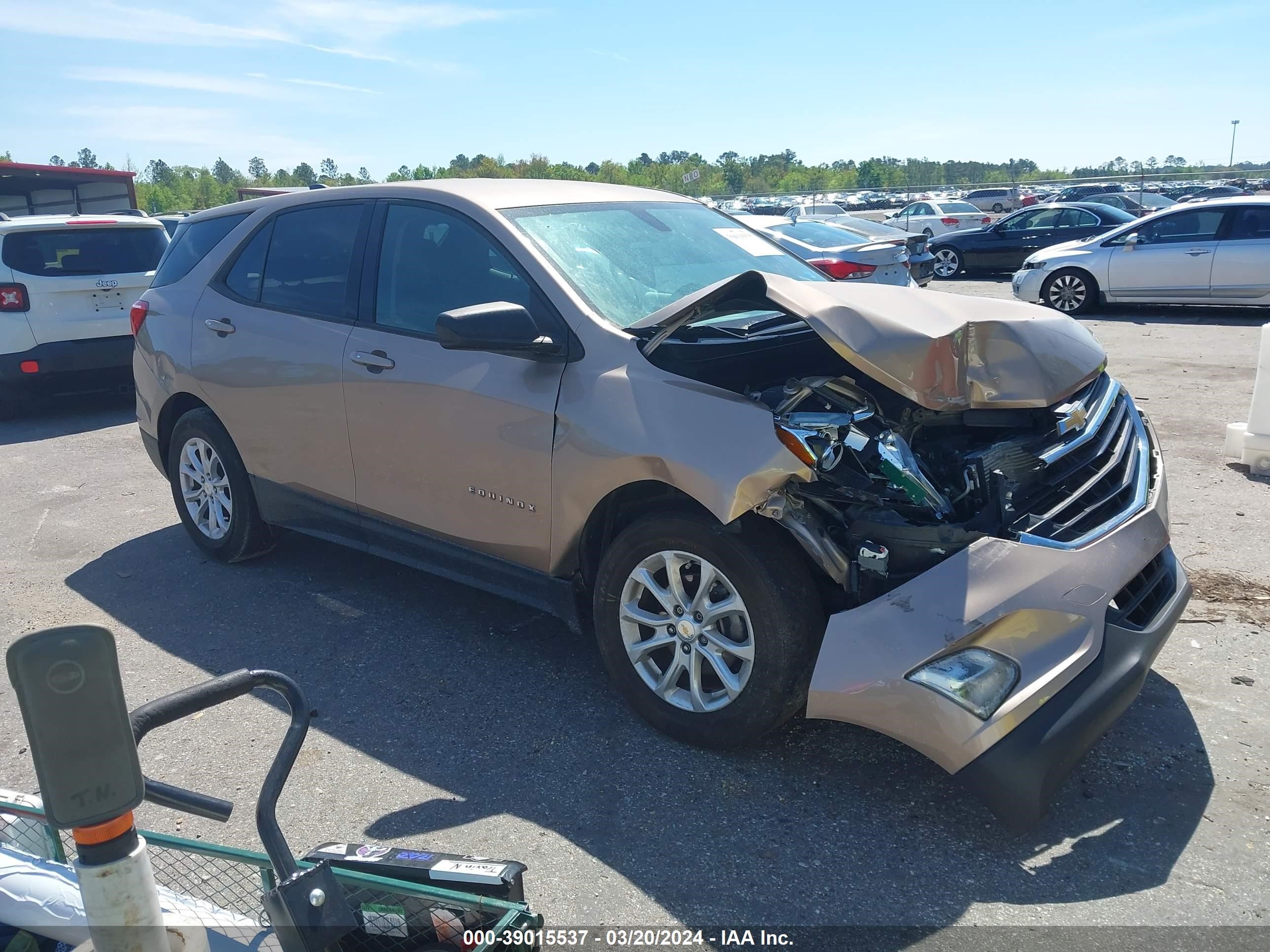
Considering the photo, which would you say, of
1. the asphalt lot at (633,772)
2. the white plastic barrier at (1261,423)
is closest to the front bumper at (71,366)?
the asphalt lot at (633,772)

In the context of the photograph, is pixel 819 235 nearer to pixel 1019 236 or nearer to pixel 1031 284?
pixel 1031 284

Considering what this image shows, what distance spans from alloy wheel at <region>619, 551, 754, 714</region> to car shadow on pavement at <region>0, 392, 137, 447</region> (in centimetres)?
651

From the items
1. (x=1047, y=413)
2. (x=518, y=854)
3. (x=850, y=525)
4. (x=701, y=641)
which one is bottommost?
(x=518, y=854)

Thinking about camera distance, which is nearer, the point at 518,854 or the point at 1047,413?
the point at 518,854

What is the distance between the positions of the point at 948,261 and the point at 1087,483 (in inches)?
745

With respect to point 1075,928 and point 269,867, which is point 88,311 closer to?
point 269,867

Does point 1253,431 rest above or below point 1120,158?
below

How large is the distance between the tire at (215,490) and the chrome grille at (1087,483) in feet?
12.0

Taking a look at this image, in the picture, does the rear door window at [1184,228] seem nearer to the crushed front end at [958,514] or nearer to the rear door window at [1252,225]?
the rear door window at [1252,225]

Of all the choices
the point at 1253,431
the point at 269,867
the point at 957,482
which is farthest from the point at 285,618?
the point at 1253,431

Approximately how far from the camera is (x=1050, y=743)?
270 cm

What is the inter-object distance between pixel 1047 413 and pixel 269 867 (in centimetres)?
279

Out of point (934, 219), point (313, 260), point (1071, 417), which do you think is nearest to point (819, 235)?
point (313, 260)

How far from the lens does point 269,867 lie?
6.81 ft
